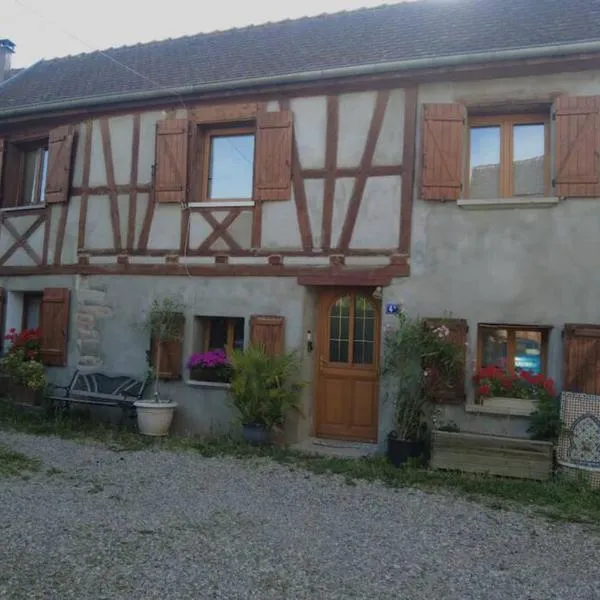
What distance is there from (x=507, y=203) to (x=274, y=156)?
9.44 feet

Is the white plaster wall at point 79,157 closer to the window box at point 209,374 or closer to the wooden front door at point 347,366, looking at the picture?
the window box at point 209,374

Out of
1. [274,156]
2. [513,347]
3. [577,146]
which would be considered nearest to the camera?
[577,146]

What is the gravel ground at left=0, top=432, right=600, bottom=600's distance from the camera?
3.37m

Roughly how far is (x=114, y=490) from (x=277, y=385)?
7.68 feet

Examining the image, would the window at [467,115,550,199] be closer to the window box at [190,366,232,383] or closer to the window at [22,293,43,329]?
the window box at [190,366,232,383]

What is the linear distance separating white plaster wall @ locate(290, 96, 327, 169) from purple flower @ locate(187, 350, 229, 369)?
2.62 meters

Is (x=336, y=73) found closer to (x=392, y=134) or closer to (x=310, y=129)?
(x=310, y=129)

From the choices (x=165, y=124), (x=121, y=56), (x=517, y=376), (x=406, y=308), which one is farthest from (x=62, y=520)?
(x=121, y=56)

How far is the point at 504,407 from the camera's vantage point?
6.50m

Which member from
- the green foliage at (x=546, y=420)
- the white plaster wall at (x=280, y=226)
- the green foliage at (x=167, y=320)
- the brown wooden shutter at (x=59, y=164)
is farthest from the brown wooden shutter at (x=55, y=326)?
the green foliage at (x=546, y=420)

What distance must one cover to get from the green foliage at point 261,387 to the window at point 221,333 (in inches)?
37.1

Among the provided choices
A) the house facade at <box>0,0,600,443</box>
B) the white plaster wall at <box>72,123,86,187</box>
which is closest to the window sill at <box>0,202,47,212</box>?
the house facade at <box>0,0,600,443</box>

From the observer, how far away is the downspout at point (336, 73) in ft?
20.9

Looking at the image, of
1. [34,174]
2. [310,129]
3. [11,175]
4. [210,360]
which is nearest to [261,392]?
[210,360]
